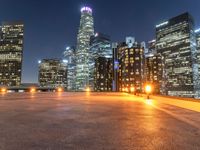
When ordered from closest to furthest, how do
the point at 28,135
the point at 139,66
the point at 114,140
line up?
the point at 114,140 → the point at 28,135 → the point at 139,66

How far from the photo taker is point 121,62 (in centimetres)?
19012

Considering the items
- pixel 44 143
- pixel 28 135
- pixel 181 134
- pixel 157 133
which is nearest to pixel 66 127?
pixel 28 135

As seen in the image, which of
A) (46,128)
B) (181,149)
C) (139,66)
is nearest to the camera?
(181,149)

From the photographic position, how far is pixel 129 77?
181750 millimetres

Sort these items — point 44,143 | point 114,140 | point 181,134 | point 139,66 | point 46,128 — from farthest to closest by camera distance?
point 139,66, point 46,128, point 181,134, point 114,140, point 44,143

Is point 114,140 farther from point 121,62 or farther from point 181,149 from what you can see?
point 121,62

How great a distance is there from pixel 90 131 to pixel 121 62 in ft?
603

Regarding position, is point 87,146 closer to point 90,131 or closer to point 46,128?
point 90,131

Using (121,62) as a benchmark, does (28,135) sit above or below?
below

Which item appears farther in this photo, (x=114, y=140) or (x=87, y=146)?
(x=114, y=140)

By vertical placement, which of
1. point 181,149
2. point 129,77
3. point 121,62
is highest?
point 121,62

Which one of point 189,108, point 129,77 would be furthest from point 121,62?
point 189,108

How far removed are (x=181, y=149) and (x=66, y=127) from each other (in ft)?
13.2

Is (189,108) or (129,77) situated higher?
(129,77)
